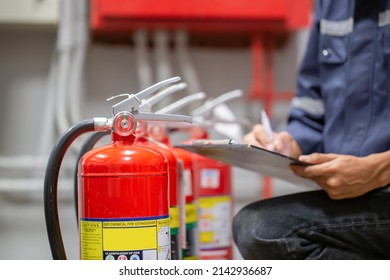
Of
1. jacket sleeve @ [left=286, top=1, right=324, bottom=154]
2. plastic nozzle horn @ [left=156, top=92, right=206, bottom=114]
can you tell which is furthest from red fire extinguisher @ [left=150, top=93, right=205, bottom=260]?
jacket sleeve @ [left=286, top=1, right=324, bottom=154]

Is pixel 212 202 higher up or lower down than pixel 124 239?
lower down

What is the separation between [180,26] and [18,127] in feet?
2.50

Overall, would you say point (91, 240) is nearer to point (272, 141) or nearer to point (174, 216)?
point (174, 216)

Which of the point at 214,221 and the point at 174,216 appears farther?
the point at 214,221

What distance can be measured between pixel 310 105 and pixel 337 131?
0.50ft

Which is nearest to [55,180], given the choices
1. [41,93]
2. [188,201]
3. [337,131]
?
[188,201]

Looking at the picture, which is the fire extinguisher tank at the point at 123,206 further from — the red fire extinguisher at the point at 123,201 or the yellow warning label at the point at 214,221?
the yellow warning label at the point at 214,221

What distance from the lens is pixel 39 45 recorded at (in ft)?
8.00

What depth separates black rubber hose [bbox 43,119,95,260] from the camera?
102cm

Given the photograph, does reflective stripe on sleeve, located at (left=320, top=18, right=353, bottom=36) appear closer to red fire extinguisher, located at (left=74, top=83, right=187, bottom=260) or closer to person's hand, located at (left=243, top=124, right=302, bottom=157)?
person's hand, located at (left=243, top=124, right=302, bottom=157)

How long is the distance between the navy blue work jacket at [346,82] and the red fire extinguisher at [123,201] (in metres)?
0.55

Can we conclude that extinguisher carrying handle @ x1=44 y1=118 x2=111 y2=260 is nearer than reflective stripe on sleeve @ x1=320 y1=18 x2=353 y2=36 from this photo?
Answer: Yes

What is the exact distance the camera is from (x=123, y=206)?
3.05 ft

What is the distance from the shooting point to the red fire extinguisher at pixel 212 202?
6.07ft
